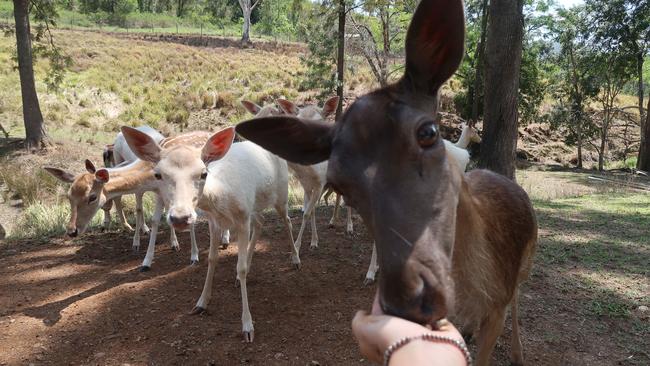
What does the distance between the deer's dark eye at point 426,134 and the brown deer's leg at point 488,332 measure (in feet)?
5.05

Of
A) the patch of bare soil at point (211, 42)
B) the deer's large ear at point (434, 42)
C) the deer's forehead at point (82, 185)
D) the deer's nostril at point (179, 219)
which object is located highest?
the patch of bare soil at point (211, 42)

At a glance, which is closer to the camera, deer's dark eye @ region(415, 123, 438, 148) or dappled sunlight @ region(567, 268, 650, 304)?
deer's dark eye @ region(415, 123, 438, 148)

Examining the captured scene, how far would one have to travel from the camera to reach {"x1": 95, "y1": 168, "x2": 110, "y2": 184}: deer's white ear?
20.0 feet

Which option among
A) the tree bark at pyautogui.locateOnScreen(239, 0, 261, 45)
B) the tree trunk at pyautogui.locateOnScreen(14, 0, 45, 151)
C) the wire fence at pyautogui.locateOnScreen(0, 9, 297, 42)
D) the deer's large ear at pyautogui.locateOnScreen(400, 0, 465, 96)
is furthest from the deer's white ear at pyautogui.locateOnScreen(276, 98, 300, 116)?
the wire fence at pyautogui.locateOnScreen(0, 9, 297, 42)

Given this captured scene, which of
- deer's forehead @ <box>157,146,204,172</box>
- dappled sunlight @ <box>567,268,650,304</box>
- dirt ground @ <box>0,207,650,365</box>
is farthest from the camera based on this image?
dappled sunlight @ <box>567,268,650,304</box>

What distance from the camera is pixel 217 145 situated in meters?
4.67

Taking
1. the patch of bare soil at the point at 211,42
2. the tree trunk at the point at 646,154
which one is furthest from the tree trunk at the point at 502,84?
the patch of bare soil at the point at 211,42

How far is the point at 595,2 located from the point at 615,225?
19686mm

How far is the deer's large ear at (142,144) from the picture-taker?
4.58 m

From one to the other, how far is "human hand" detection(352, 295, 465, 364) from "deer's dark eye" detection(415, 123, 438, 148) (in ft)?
2.25

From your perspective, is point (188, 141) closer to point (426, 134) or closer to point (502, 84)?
point (426, 134)

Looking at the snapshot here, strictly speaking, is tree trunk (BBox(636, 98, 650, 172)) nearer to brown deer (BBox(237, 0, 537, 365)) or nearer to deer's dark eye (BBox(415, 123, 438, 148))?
brown deer (BBox(237, 0, 537, 365))

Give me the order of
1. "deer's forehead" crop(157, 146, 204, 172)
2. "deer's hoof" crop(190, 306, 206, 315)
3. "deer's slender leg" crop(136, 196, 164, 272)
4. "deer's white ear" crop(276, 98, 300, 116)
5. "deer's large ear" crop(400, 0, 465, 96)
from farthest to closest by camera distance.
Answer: "deer's white ear" crop(276, 98, 300, 116) → "deer's slender leg" crop(136, 196, 164, 272) → "deer's hoof" crop(190, 306, 206, 315) → "deer's forehead" crop(157, 146, 204, 172) → "deer's large ear" crop(400, 0, 465, 96)

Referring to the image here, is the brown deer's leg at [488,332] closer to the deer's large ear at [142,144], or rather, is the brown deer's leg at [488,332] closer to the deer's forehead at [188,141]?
the deer's large ear at [142,144]
